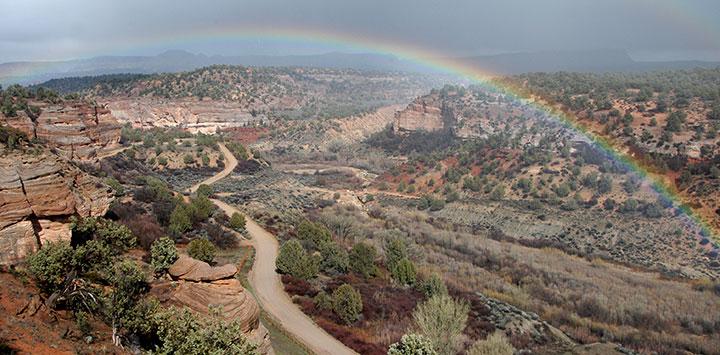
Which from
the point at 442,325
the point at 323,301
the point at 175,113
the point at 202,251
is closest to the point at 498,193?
the point at 323,301

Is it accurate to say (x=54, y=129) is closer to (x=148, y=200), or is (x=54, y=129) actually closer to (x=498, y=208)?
(x=148, y=200)

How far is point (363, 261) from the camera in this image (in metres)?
33.2

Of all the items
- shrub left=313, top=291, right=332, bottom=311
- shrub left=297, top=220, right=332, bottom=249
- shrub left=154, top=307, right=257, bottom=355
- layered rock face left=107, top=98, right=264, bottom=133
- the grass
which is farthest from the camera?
layered rock face left=107, top=98, right=264, bottom=133

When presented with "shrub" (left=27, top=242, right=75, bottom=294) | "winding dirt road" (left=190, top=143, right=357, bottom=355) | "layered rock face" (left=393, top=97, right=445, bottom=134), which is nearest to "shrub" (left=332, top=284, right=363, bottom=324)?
"winding dirt road" (left=190, top=143, right=357, bottom=355)

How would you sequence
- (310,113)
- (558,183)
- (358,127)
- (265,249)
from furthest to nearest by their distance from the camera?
(310,113), (358,127), (558,183), (265,249)

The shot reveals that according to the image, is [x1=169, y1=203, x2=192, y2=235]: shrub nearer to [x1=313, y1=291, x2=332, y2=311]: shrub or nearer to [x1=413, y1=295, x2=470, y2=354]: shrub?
[x1=313, y1=291, x2=332, y2=311]: shrub

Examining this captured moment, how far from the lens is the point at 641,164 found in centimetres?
5394

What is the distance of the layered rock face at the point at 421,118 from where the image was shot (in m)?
107

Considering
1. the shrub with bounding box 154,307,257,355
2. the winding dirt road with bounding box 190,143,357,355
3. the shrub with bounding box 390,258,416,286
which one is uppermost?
the shrub with bounding box 154,307,257,355

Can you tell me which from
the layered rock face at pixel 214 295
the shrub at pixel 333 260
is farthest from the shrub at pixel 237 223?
the layered rock face at pixel 214 295

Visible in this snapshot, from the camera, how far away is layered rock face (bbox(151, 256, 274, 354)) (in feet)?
52.1

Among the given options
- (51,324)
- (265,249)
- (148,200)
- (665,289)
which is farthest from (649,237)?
(51,324)

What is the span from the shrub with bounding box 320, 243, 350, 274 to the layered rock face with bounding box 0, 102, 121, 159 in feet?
81.9

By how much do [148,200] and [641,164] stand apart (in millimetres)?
50141
